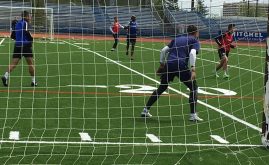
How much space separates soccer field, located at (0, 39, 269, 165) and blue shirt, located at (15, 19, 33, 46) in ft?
3.72

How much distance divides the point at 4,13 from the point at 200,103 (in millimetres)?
23337

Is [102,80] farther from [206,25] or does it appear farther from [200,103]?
[206,25]

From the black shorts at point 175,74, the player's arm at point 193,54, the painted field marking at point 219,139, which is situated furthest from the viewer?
the black shorts at point 175,74

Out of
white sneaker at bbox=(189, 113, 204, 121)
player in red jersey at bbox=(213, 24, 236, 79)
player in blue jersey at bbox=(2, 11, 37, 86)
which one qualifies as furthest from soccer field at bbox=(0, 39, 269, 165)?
player in red jersey at bbox=(213, 24, 236, 79)

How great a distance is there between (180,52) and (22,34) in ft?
18.1

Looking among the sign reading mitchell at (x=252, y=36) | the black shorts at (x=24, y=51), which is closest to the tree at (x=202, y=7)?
the sign reading mitchell at (x=252, y=36)

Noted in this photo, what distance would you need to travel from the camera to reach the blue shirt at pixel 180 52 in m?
9.83

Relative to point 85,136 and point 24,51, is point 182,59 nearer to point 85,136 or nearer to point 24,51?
point 85,136

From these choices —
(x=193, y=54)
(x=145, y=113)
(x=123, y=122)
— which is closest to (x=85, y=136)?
(x=123, y=122)

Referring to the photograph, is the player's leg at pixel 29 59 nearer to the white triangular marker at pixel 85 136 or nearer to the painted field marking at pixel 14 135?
the painted field marking at pixel 14 135

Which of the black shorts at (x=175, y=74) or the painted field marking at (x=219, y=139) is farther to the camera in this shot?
the black shorts at (x=175, y=74)

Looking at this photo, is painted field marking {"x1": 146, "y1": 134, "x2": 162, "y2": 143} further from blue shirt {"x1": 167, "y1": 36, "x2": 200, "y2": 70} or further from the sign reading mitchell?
the sign reading mitchell

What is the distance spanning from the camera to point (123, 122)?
9.86 m

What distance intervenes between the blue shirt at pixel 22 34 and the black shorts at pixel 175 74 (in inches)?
199
